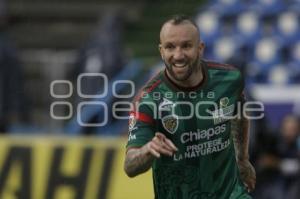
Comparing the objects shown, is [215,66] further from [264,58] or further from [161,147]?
[264,58]

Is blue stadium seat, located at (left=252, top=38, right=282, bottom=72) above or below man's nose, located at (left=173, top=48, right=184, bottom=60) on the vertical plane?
above

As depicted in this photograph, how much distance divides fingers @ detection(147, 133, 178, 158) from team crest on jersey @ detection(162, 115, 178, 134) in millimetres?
593

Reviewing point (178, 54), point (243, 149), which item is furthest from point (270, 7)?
point (178, 54)

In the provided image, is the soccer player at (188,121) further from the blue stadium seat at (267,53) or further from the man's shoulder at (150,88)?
the blue stadium seat at (267,53)

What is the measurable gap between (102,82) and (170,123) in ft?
20.8

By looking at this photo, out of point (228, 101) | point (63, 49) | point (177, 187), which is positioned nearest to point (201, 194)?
point (177, 187)

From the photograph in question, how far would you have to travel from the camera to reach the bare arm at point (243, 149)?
6.59m

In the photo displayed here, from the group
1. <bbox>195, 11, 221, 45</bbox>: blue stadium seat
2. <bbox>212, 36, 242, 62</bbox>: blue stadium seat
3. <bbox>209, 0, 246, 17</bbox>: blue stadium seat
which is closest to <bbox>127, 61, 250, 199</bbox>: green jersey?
<bbox>212, 36, 242, 62</bbox>: blue stadium seat

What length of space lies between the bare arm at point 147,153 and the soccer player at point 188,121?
73mm

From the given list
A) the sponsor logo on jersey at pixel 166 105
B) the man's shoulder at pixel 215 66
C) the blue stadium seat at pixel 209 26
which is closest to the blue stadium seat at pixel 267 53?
the blue stadium seat at pixel 209 26

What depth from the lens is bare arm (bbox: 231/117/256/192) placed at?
6.59m

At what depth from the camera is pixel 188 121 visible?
20.2 ft

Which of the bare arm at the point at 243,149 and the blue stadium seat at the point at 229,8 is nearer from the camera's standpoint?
the bare arm at the point at 243,149

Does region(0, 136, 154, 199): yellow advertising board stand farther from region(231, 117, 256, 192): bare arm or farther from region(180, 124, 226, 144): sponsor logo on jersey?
region(180, 124, 226, 144): sponsor logo on jersey
